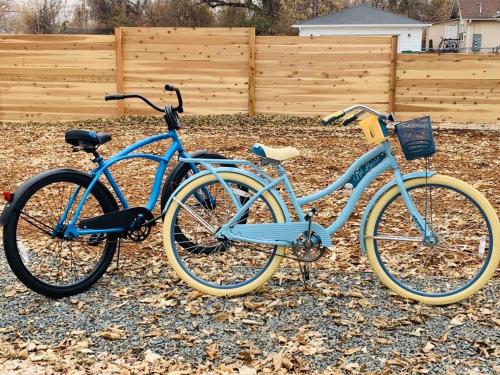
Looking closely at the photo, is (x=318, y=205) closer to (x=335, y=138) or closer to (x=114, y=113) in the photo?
(x=335, y=138)

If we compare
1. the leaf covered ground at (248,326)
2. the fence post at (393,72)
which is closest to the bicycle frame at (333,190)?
Result: the leaf covered ground at (248,326)

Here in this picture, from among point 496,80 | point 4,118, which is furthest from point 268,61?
point 4,118

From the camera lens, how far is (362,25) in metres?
27.2

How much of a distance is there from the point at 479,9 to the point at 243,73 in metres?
33.8

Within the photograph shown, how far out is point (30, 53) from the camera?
11070 mm

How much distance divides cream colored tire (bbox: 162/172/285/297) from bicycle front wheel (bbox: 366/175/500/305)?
503mm

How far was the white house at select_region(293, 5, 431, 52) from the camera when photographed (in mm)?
27500

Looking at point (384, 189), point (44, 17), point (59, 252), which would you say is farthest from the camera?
point (44, 17)

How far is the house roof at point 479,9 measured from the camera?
39.1 m

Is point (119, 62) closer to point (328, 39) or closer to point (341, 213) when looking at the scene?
point (328, 39)

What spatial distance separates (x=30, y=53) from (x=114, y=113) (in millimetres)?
1849

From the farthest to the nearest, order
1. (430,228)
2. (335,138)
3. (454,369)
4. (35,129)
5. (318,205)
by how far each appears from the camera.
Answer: (35,129) < (335,138) < (318,205) < (430,228) < (454,369)

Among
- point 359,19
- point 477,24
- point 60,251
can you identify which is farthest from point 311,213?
point 477,24

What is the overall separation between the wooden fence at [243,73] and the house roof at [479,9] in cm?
3164
